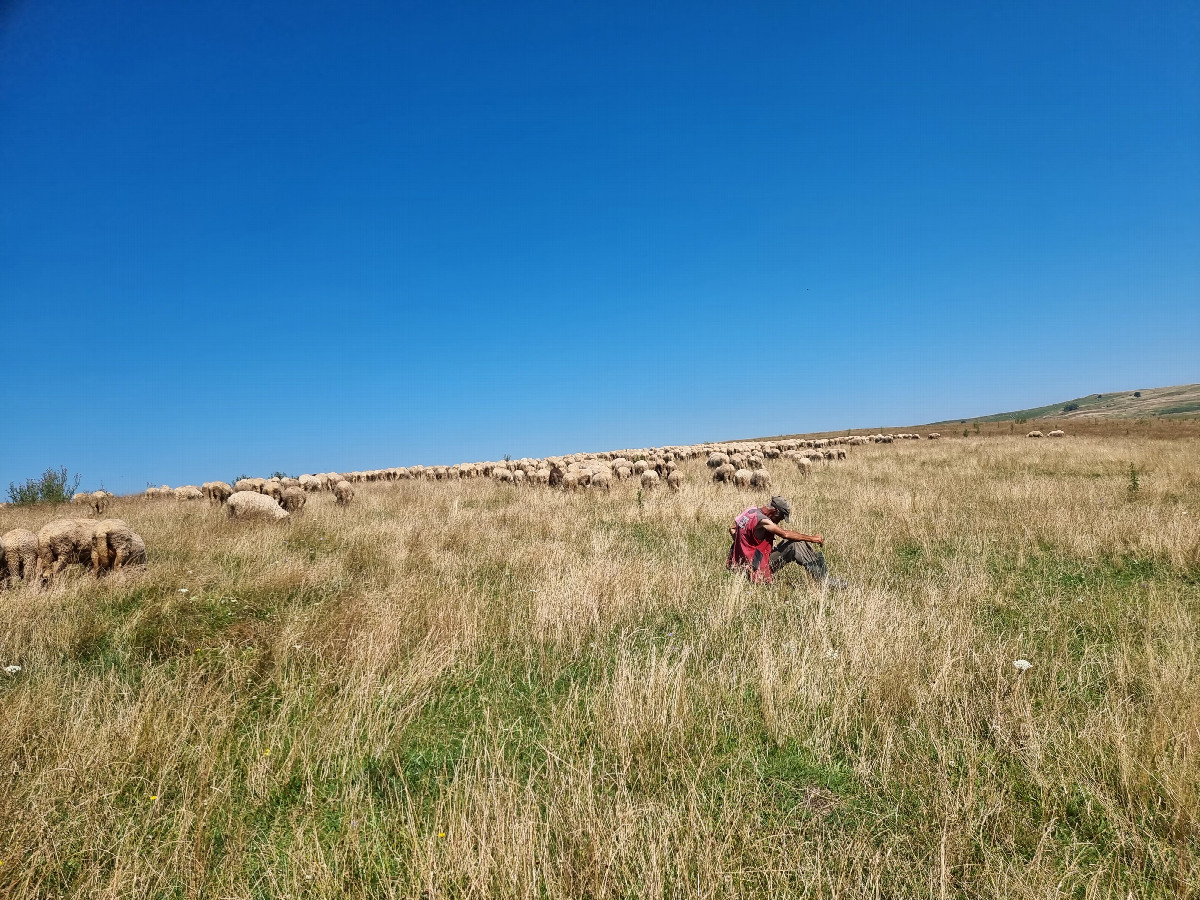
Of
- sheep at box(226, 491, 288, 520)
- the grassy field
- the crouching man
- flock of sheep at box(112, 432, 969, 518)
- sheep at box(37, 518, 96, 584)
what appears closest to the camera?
the grassy field

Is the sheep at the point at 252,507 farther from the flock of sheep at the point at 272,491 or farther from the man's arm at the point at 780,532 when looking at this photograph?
the man's arm at the point at 780,532

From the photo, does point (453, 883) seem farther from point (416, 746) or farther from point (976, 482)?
point (976, 482)

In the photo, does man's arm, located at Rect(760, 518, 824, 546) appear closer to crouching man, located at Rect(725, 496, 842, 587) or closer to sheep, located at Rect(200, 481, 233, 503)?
crouching man, located at Rect(725, 496, 842, 587)

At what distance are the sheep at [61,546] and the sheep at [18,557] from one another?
0.08 metres

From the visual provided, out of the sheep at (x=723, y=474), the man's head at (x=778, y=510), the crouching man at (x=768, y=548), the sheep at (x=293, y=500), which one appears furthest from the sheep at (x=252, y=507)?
the sheep at (x=723, y=474)

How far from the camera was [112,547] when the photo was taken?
24.5 ft

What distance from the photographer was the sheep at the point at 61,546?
707 cm

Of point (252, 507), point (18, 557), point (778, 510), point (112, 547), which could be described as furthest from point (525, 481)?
point (778, 510)

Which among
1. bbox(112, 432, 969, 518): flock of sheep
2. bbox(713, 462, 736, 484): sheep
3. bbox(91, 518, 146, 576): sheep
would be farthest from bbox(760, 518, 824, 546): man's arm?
bbox(713, 462, 736, 484): sheep

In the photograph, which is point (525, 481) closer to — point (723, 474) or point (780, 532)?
point (723, 474)

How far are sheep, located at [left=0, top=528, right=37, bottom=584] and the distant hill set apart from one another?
111189mm

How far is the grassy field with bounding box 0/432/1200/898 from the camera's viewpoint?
229 cm

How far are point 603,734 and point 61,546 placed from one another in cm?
847

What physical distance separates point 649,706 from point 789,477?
1958cm
